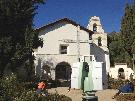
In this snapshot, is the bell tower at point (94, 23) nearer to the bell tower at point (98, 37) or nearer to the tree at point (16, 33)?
the bell tower at point (98, 37)

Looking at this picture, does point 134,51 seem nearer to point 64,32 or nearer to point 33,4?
point 64,32

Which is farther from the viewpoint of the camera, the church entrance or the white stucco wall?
the church entrance

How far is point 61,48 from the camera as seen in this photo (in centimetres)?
4781

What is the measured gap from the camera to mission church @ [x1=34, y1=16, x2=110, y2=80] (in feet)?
153

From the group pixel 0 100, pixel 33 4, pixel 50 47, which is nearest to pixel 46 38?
pixel 50 47

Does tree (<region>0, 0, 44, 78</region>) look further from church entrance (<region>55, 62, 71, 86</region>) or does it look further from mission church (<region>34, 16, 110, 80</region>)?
church entrance (<region>55, 62, 71, 86</region>)

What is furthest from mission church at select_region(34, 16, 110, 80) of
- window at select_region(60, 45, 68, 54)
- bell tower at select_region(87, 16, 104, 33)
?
bell tower at select_region(87, 16, 104, 33)

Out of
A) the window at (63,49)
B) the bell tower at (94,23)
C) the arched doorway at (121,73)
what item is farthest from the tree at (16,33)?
the arched doorway at (121,73)

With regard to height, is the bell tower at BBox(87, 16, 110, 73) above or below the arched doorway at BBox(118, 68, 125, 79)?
above

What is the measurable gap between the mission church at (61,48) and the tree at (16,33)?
856 cm

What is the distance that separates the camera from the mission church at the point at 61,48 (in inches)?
1834

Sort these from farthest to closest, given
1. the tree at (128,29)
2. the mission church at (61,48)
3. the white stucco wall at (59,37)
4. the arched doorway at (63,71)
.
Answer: the tree at (128,29) < the arched doorway at (63,71) < the white stucco wall at (59,37) < the mission church at (61,48)

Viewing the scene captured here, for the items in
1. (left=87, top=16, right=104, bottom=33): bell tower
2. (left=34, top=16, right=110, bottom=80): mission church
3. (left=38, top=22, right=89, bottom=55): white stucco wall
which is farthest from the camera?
(left=87, top=16, right=104, bottom=33): bell tower

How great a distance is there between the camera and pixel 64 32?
47.9 metres
